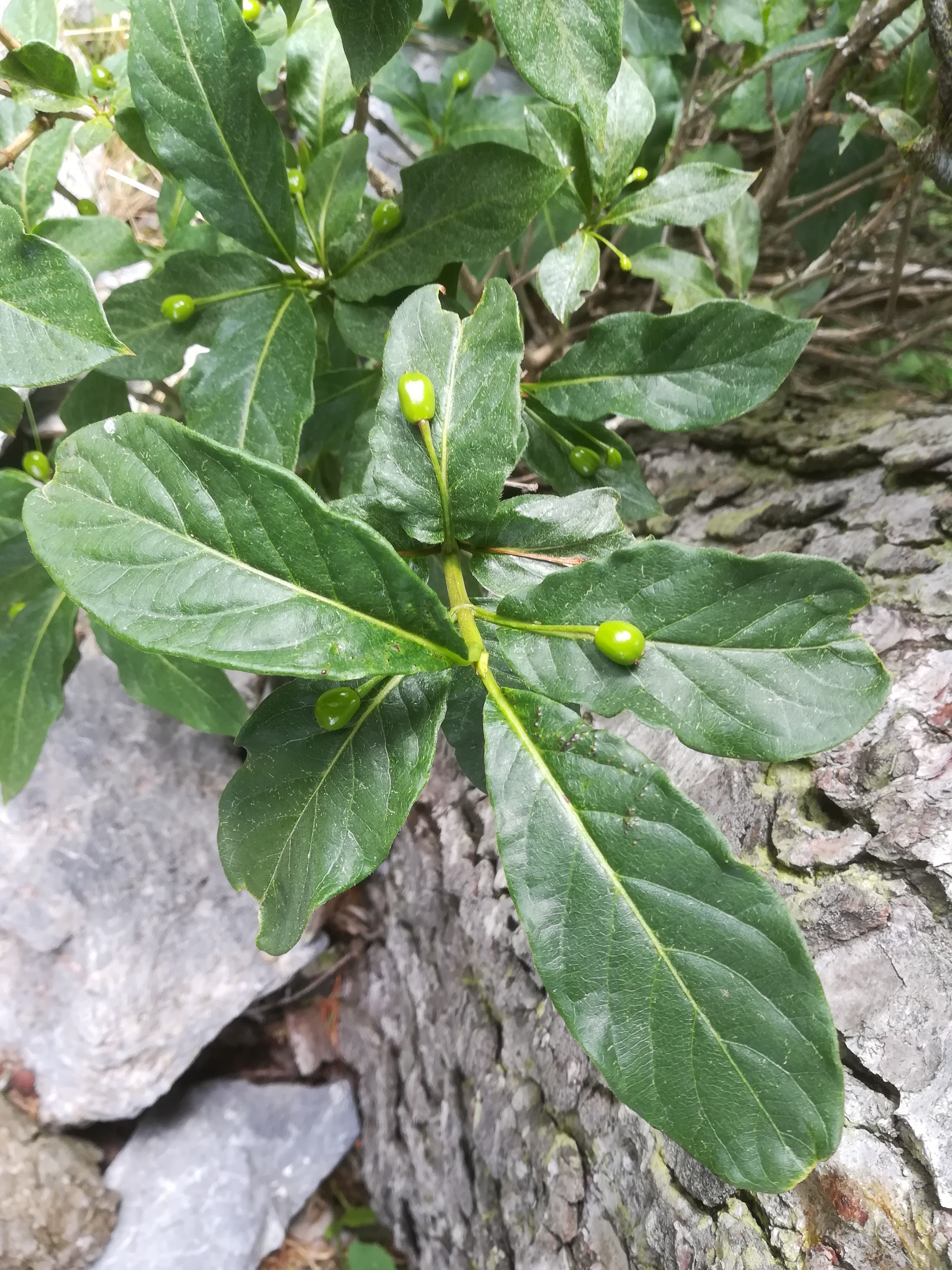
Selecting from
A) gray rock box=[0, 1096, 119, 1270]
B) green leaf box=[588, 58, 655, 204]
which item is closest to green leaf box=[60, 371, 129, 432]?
green leaf box=[588, 58, 655, 204]

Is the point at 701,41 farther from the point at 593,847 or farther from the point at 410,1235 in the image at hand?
the point at 410,1235

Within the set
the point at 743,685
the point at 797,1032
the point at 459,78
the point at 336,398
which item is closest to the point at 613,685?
the point at 743,685

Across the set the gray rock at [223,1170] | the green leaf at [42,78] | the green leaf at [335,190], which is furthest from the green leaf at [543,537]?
the gray rock at [223,1170]

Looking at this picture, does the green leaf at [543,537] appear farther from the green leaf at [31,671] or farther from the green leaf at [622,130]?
the green leaf at [31,671]

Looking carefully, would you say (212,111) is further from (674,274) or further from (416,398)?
(674,274)

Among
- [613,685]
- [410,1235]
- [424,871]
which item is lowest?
[410,1235]

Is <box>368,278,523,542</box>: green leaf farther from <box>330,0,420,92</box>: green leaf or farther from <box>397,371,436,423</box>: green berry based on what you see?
<box>330,0,420,92</box>: green leaf

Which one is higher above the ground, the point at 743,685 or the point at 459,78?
the point at 459,78
